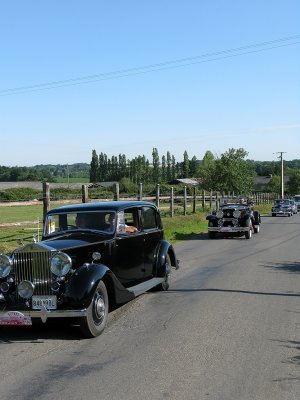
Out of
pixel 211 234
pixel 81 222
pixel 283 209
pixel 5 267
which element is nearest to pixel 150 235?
pixel 81 222

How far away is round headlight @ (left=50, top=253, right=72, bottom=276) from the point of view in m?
6.57

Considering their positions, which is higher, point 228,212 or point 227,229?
point 228,212

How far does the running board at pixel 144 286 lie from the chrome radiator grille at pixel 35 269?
5.18ft

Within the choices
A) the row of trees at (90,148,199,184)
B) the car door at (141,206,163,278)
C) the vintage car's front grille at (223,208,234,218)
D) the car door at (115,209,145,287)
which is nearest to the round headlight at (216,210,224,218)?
the vintage car's front grille at (223,208,234,218)

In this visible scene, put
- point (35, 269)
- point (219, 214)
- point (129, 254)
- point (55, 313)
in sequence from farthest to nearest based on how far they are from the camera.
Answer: point (219, 214) → point (129, 254) → point (35, 269) → point (55, 313)

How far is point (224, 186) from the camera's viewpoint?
1737 inches

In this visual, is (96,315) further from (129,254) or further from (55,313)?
(129,254)

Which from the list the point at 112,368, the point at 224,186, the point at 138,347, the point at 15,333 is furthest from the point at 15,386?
the point at 224,186

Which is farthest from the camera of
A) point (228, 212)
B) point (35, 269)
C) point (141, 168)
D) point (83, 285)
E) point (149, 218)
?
point (141, 168)

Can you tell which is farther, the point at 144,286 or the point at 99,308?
the point at 144,286

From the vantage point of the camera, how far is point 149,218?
31.3ft

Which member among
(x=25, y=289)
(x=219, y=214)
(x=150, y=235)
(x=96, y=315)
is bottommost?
(x=96, y=315)

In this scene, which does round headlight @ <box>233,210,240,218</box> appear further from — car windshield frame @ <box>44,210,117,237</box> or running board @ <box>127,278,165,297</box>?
car windshield frame @ <box>44,210,117,237</box>

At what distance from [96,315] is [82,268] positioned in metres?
0.63
